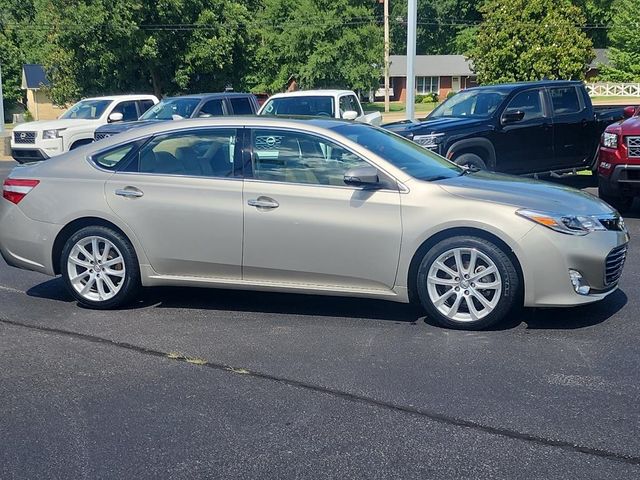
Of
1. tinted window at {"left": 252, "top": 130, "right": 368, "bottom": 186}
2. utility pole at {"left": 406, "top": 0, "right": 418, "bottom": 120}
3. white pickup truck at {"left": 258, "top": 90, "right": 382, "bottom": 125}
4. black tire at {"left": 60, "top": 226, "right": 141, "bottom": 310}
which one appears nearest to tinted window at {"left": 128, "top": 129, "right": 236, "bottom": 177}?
tinted window at {"left": 252, "top": 130, "right": 368, "bottom": 186}

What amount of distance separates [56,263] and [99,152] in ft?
3.39

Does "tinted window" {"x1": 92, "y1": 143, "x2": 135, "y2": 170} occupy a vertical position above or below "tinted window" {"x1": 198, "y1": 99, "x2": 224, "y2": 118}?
above

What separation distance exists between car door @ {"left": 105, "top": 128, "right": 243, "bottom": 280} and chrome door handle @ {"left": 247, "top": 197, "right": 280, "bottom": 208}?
13 cm

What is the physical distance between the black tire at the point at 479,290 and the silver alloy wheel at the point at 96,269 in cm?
254

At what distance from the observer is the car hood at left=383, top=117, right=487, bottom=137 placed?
40.9 feet

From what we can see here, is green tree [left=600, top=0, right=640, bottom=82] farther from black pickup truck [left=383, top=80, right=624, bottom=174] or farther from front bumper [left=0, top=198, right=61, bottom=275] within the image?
front bumper [left=0, top=198, right=61, bottom=275]

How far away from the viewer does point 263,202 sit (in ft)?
20.9

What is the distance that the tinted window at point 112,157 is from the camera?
695 cm

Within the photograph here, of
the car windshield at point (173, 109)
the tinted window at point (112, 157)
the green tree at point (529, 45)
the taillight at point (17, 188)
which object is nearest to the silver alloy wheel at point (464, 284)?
the tinted window at point (112, 157)

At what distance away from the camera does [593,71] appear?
7838cm

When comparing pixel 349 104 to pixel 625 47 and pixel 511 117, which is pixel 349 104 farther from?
pixel 625 47

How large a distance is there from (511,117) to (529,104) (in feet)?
2.93

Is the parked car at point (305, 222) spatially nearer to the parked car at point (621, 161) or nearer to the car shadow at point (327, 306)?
the car shadow at point (327, 306)

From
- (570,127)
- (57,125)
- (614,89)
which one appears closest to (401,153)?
(570,127)
